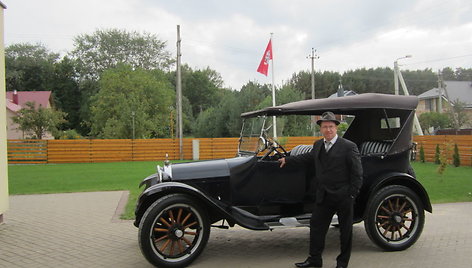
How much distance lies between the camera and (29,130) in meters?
29.1

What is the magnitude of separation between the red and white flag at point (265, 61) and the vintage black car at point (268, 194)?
50.6 feet

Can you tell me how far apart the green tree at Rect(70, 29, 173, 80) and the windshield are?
157 ft

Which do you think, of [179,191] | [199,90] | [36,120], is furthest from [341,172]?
[199,90]

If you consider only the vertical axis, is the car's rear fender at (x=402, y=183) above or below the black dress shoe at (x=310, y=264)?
above

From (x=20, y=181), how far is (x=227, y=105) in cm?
1892

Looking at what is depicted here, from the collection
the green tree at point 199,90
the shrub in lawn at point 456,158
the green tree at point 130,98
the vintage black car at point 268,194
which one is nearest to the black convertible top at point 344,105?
the vintage black car at point 268,194

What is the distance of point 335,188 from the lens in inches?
174

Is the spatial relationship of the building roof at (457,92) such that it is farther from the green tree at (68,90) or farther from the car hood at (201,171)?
the car hood at (201,171)

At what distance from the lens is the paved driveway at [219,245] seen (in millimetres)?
4859

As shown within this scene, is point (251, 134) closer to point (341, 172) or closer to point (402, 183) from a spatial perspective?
point (341, 172)

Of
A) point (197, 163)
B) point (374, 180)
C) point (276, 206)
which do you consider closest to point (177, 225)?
point (197, 163)

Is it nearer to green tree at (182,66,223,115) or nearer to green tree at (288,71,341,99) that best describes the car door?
green tree at (288,71,341,99)

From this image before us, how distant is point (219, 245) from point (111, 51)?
5023 cm

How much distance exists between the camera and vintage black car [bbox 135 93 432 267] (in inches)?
186
